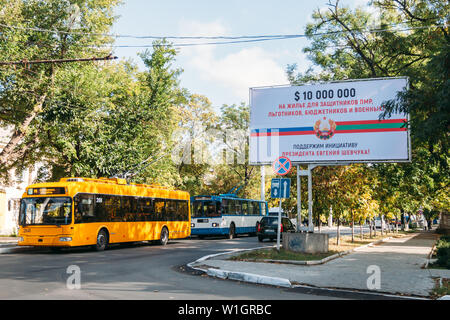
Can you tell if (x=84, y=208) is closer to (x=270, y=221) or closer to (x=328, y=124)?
(x=328, y=124)

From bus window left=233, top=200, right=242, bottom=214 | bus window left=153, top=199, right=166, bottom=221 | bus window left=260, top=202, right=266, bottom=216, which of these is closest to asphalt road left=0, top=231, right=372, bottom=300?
bus window left=153, top=199, right=166, bottom=221

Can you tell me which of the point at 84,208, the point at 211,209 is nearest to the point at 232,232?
the point at 211,209

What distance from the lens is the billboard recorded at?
17.3 metres

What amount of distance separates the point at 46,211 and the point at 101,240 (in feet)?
8.90

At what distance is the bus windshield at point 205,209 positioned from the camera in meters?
31.2

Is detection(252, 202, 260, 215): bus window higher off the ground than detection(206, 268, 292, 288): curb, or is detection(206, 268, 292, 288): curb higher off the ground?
detection(252, 202, 260, 215): bus window

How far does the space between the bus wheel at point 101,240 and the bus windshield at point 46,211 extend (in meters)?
1.96

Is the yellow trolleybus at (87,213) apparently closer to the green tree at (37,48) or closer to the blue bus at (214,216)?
the blue bus at (214,216)

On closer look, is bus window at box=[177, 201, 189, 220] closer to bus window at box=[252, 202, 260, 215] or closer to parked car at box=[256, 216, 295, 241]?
parked car at box=[256, 216, 295, 241]

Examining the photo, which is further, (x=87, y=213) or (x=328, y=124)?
(x=87, y=213)

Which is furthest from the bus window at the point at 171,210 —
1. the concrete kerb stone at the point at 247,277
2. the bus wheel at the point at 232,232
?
the concrete kerb stone at the point at 247,277

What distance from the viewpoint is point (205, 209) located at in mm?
31469

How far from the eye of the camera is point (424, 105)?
1005 centimetres
